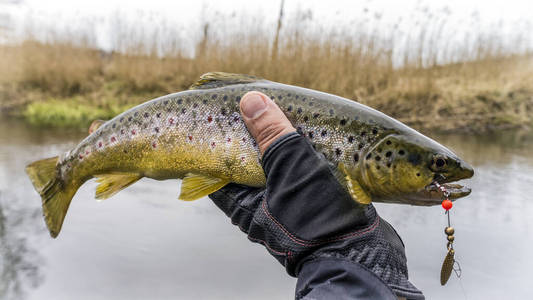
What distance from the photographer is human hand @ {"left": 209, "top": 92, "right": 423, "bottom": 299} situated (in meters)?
1.06

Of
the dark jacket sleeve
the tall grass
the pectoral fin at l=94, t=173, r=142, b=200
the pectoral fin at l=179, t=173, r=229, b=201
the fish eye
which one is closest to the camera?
the dark jacket sleeve

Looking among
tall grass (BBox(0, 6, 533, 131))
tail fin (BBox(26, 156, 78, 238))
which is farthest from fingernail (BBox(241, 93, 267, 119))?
tall grass (BBox(0, 6, 533, 131))

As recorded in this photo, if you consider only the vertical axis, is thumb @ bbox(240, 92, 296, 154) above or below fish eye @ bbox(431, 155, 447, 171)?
above

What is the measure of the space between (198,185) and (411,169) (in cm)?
68

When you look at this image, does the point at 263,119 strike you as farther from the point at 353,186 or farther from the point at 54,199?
the point at 54,199

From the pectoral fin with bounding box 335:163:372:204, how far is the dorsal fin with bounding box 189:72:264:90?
1.49ft

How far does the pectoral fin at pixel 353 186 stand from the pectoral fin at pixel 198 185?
15.2 inches

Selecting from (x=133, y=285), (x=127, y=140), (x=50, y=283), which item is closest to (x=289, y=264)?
(x=127, y=140)

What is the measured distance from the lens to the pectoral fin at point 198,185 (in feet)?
4.08

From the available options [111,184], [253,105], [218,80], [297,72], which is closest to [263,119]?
[253,105]

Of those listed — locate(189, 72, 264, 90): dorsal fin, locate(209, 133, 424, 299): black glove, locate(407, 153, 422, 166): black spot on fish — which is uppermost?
locate(189, 72, 264, 90): dorsal fin

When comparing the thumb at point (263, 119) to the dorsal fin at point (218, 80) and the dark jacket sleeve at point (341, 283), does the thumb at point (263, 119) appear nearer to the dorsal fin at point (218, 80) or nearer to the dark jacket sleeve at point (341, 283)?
the dorsal fin at point (218, 80)

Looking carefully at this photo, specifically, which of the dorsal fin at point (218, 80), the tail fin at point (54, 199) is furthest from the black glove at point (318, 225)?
the tail fin at point (54, 199)

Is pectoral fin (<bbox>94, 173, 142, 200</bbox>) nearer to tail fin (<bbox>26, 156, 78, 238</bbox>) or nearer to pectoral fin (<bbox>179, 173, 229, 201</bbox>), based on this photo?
tail fin (<bbox>26, 156, 78, 238</bbox>)
